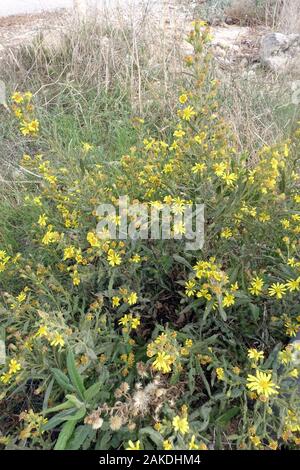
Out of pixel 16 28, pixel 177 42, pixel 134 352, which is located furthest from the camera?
pixel 16 28

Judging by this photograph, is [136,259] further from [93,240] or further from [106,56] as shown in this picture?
[106,56]

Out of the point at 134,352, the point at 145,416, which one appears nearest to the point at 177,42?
the point at 134,352

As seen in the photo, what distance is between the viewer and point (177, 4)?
424 cm

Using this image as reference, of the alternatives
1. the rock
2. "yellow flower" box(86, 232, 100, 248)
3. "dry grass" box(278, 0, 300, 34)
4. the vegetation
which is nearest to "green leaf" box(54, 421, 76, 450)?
the vegetation

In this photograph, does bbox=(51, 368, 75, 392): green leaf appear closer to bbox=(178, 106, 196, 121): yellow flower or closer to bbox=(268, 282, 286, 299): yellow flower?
bbox=(268, 282, 286, 299): yellow flower

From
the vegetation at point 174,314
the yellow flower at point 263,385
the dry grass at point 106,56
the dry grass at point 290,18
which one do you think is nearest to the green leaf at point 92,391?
the vegetation at point 174,314

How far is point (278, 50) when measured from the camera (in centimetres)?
460

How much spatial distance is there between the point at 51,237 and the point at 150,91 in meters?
2.15

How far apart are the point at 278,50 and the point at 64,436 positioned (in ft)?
14.6

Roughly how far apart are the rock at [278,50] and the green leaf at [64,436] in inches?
158

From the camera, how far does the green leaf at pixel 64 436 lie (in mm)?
1344

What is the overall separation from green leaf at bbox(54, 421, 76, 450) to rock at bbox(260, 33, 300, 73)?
401cm

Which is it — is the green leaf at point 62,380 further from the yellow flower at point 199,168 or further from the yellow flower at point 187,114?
the yellow flower at point 187,114
